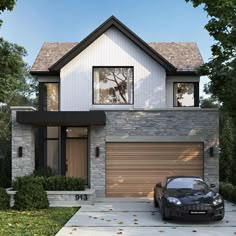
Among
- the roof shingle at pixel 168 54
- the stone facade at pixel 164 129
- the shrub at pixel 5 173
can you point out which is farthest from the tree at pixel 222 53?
the shrub at pixel 5 173

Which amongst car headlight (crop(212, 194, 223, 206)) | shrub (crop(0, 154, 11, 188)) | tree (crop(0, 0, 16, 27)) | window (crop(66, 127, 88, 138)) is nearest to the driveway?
car headlight (crop(212, 194, 223, 206))

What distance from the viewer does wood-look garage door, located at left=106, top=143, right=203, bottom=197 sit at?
67.2 ft

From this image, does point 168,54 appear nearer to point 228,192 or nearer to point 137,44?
point 137,44

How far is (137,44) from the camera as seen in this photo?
2183 centimetres

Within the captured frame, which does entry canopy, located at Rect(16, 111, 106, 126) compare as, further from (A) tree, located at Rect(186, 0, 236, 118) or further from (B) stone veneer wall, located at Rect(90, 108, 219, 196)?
(A) tree, located at Rect(186, 0, 236, 118)

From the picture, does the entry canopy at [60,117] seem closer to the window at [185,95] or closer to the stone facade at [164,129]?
the stone facade at [164,129]

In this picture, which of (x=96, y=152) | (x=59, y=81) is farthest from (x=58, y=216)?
(x=59, y=81)

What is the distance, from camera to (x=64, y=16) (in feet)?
81.1

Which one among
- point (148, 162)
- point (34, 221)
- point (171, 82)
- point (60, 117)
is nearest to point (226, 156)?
point (171, 82)

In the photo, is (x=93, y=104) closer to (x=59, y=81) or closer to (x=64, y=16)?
(x=59, y=81)

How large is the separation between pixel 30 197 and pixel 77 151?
7.17 metres

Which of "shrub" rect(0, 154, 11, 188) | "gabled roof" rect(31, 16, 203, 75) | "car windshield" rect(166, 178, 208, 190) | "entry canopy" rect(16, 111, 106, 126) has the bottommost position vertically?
"shrub" rect(0, 154, 11, 188)

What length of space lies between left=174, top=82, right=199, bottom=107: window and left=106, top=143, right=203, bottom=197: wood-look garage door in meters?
3.45

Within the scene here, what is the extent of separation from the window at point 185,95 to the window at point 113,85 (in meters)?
2.82
